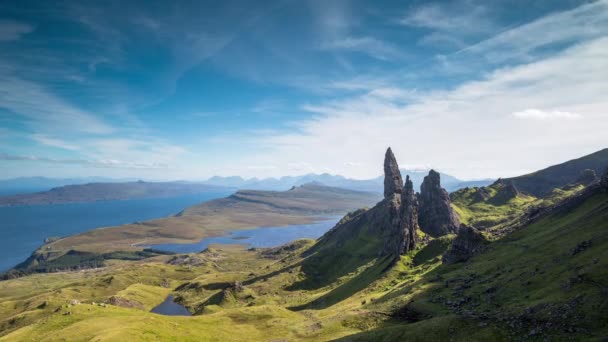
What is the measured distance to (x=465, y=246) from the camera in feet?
413

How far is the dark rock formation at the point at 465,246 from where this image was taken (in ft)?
401

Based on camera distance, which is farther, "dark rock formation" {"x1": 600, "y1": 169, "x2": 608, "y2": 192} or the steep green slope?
"dark rock formation" {"x1": 600, "y1": 169, "x2": 608, "y2": 192}

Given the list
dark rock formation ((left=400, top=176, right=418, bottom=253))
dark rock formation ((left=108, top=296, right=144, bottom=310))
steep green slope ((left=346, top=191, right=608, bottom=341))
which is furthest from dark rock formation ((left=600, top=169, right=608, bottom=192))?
dark rock formation ((left=108, top=296, right=144, bottom=310))

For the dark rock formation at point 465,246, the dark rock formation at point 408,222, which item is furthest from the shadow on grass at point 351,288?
the dark rock formation at point 465,246

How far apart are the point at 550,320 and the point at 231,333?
80.0m

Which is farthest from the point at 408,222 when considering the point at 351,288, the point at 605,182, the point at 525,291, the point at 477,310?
the point at 525,291

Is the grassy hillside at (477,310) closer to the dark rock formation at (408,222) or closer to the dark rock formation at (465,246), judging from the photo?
the dark rock formation at (465,246)

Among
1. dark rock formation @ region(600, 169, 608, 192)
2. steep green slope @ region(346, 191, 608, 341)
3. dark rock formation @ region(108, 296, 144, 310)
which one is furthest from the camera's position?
dark rock formation @ region(108, 296, 144, 310)

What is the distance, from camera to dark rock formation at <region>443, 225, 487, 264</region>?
401 ft

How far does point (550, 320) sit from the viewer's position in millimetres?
51938

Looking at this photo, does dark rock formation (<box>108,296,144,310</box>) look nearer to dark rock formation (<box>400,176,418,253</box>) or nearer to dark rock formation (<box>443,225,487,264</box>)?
dark rock formation (<box>400,176,418,253</box>)

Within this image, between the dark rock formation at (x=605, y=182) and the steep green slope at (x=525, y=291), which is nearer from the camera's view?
the steep green slope at (x=525, y=291)

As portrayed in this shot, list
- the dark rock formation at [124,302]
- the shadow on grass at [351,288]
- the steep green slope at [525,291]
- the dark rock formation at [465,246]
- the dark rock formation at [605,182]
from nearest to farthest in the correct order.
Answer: the steep green slope at [525,291], the dark rock formation at [605,182], the dark rock formation at [465,246], the shadow on grass at [351,288], the dark rock formation at [124,302]

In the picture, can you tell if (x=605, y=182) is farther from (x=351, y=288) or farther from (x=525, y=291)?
(x=351, y=288)
